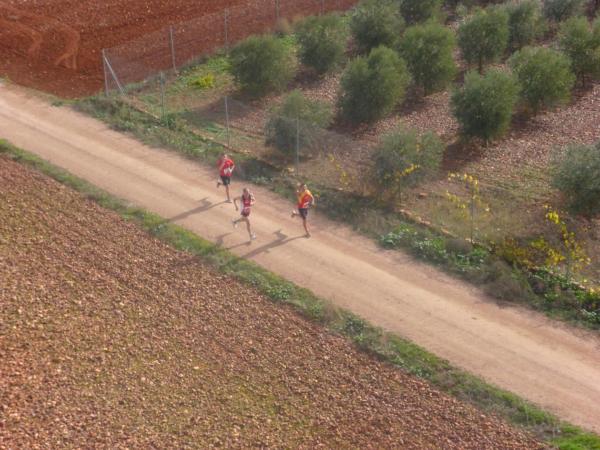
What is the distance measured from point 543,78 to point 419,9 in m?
8.33

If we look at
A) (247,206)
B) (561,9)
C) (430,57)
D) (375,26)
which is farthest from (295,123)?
(561,9)

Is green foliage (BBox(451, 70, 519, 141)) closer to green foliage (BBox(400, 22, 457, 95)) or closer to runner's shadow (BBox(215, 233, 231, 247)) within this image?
green foliage (BBox(400, 22, 457, 95))

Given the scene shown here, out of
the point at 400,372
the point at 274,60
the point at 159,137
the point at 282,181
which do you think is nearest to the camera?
the point at 400,372

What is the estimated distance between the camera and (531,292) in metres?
16.6

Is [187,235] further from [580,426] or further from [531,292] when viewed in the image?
[580,426]

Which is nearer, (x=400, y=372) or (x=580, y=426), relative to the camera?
(x=580, y=426)

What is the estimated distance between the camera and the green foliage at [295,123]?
70.0ft

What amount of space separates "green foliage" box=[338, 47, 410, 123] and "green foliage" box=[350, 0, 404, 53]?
159 inches

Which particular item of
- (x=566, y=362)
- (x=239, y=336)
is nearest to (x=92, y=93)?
(x=239, y=336)

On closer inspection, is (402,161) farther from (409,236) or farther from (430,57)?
(430,57)

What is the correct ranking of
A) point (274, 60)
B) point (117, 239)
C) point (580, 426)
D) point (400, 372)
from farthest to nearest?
1. point (274, 60)
2. point (117, 239)
3. point (400, 372)
4. point (580, 426)

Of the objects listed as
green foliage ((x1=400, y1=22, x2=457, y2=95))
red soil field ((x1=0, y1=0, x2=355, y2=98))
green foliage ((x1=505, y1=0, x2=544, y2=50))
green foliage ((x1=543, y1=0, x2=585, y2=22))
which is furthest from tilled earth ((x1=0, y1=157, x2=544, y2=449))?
green foliage ((x1=543, y1=0, x2=585, y2=22))

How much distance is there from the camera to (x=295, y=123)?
2141cm

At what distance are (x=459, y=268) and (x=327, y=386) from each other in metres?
4.77
